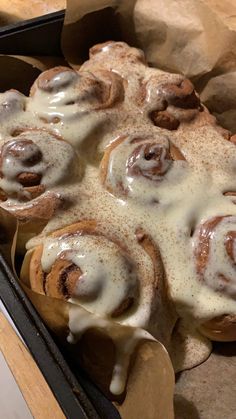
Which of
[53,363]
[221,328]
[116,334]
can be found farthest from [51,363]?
[221,328]

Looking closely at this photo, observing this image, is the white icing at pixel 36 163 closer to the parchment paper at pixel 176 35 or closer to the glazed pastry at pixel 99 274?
the glazed pastry at pixel 99 274

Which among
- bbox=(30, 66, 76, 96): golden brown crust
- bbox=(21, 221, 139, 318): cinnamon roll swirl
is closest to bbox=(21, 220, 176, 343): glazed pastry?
bbox=(21, 221, 139, 318): cinnamon roll swirl

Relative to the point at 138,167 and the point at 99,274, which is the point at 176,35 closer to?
the point at 138,167

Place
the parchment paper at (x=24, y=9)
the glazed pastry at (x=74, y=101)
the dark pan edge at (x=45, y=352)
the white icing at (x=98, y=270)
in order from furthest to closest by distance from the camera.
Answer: the parchment paper at (x=24, y=9) → the glazed pastry at (x=74, y=101) → the white icing at (x=98, y=270) → the dark pan edge at (x=45, y=352)

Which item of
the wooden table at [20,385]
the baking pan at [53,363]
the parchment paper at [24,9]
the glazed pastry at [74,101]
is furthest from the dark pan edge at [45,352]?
the parchment paper at [24,9]

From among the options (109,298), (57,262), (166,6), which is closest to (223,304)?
(109,298)
